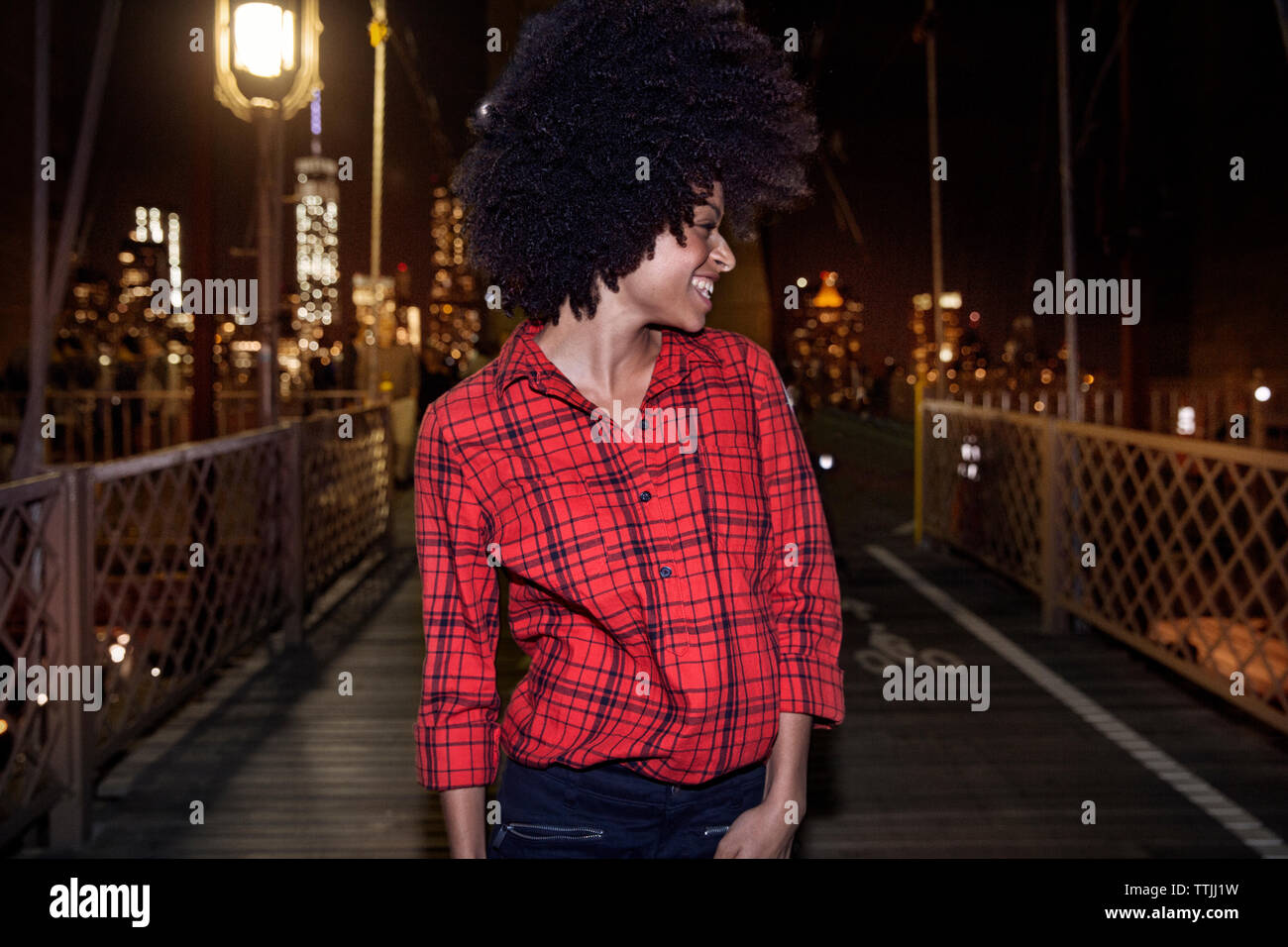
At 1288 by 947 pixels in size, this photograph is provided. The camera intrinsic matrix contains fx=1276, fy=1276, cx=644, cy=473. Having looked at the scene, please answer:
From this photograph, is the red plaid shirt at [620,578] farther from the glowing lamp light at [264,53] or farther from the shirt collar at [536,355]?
the glowing lamp light at [264,53]

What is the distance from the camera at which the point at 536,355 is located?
1.69m

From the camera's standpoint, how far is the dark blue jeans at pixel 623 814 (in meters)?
1.62

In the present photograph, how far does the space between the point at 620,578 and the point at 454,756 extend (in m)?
0.31

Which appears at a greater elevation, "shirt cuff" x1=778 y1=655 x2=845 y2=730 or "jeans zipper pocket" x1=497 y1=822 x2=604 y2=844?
"shirt cuff" x1=778 y1=655 x2=845 y2=730

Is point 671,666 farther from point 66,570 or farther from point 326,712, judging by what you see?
point 326,712

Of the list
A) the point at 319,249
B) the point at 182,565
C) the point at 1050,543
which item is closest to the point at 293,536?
the point at 182,565

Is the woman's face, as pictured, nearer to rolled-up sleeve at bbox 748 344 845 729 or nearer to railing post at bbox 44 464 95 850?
rolled-up sleeve at bbox 748 344 845 729

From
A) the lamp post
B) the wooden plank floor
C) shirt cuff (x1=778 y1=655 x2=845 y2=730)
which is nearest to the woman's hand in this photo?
shirt cuff (x1=778 y1=655 x2=845 y2=730)

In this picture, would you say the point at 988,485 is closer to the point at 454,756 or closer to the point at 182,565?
the point at 182,565

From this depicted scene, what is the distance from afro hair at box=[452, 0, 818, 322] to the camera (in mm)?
1652

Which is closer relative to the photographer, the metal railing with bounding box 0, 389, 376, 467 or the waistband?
the waistband

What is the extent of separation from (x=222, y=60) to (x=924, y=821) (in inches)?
209

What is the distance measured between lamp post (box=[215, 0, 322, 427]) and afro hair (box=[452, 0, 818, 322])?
553cm

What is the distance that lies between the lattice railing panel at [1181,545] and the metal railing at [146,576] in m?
4.13
